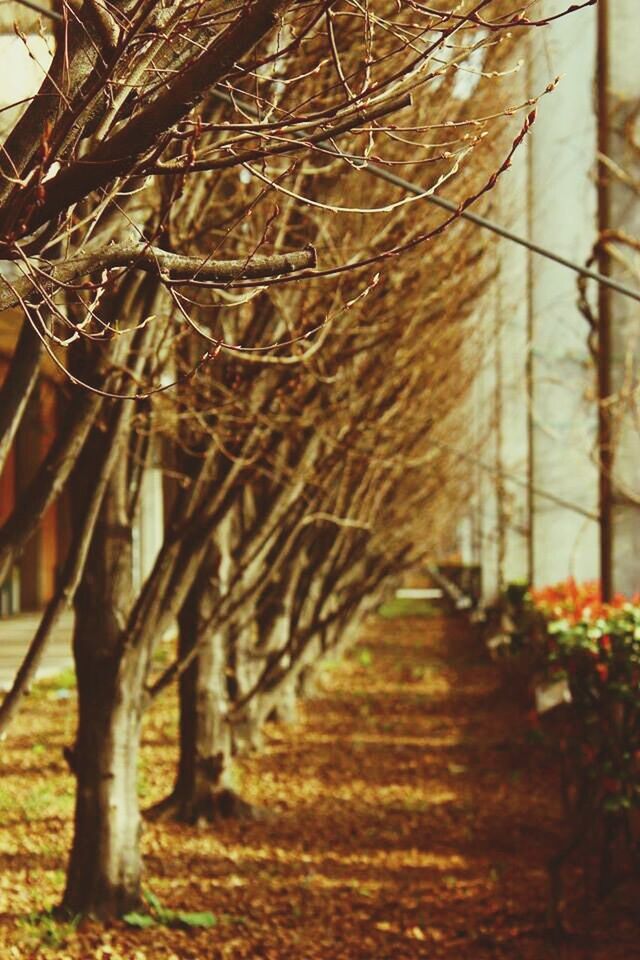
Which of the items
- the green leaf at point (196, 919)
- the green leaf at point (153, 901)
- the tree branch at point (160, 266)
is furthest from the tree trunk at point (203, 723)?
the tree branch at point (160, 266)

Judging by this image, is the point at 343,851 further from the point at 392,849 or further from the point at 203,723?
the point at 203,723

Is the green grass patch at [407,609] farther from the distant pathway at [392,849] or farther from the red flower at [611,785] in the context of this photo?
the red flower at [611,785]

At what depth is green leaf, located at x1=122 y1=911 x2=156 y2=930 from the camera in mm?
6352

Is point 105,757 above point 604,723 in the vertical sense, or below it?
below

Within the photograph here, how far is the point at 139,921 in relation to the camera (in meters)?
6.36

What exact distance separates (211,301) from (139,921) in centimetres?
304

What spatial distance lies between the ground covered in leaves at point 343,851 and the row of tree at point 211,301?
50cm

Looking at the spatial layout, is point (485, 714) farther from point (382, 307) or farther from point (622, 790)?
point (622, 790)

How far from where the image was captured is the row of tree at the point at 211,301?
2572mm

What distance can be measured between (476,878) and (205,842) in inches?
70.5

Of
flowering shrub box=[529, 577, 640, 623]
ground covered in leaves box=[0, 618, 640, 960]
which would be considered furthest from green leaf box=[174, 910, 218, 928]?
flowering shrub box=[529, 577, 640, 623]

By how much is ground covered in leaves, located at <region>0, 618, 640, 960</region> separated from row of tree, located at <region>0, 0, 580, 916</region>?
50 cm

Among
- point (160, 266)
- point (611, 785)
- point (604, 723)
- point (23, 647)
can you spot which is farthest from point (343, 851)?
point (23, 647)

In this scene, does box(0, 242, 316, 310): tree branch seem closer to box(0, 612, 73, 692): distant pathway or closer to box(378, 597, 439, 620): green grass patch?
box(0, 612, 73, 692): distant pathway
